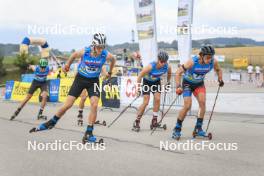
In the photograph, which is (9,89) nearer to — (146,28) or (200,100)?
(146,28)

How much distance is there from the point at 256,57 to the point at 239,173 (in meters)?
45.6

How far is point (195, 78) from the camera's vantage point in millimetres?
10094

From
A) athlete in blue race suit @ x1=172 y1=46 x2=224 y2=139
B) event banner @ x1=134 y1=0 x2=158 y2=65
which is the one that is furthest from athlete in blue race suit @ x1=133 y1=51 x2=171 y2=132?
event banner @ x1=134 y1=0 x2=158 y2=65

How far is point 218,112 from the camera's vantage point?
16438mm

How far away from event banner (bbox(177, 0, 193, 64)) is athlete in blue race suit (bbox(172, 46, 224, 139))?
30.0 ft

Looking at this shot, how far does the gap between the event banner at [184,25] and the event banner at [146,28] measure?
1.64 meters

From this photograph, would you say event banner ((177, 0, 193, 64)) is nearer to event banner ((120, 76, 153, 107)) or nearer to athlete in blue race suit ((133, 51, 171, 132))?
event banner ((120, 76, 153, 107))

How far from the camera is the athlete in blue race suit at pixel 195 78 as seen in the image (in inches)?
382

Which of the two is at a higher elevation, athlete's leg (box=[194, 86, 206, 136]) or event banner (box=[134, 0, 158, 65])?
A: event banner (box=[134, 0, 158, 65])

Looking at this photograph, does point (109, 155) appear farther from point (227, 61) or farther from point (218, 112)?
point (227, 61)

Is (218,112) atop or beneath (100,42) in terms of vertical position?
beneath

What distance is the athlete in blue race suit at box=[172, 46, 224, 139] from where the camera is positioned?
9695mm

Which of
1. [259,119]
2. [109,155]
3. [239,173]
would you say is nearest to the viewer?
[239,173]

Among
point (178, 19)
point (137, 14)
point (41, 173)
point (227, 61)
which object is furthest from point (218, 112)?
point (227, 61)
